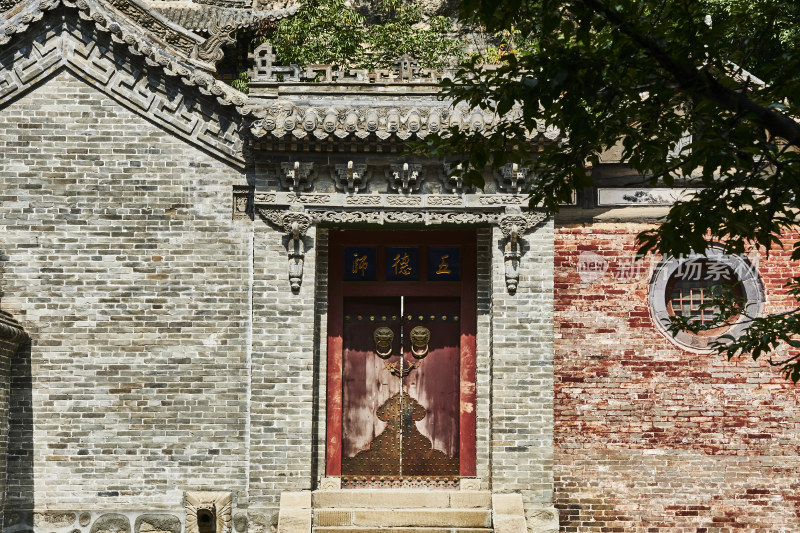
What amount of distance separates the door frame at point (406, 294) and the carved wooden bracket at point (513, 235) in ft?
3.15

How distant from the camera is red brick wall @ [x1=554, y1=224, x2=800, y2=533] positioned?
36.7ft

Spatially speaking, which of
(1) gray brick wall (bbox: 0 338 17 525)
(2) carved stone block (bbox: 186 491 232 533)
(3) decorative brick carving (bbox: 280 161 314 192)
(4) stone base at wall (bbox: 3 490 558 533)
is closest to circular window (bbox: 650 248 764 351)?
(4) stone base at wall (bbox: 3 490 558 533)

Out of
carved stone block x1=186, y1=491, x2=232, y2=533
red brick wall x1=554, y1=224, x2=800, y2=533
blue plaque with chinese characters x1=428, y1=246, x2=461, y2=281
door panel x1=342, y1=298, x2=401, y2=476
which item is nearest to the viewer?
carved stone block x1=186, y1=491, x2=232, y2=533

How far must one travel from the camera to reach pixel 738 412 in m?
11.3

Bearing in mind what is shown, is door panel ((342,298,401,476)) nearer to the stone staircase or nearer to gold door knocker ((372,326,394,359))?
gold door knocker ((372,326,394,359))

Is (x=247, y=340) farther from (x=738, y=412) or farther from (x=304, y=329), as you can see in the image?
(x=738, y=412)

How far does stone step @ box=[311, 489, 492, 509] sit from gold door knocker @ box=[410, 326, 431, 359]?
1.74 m

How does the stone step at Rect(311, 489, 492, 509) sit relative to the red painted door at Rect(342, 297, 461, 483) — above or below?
below

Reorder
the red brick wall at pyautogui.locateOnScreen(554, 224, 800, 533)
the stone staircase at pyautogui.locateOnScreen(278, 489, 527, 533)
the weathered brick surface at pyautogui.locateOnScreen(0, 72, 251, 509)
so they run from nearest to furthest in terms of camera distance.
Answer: the stone staircase at pyautogui.locateOnScreen(278, 489, 527, 533) → the weathered brick surface at pyautogui.locateOnScreen(0, 72, 251, 509) → the red brick wall at pyautogui.locateOnScreen(554, 224, 800, 533)

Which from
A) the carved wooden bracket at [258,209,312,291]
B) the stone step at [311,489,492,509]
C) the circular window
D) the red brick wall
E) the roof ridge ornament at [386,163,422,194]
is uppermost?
the roof ridge ornament at [386,163,422,194]

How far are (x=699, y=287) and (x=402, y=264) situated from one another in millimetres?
3564

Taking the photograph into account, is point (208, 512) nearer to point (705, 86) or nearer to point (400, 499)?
point (400, 499)

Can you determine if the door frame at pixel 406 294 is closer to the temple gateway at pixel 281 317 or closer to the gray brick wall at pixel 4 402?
the temple gateway at pixel 281 317

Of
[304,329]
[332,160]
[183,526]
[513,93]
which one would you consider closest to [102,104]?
[332,160]
